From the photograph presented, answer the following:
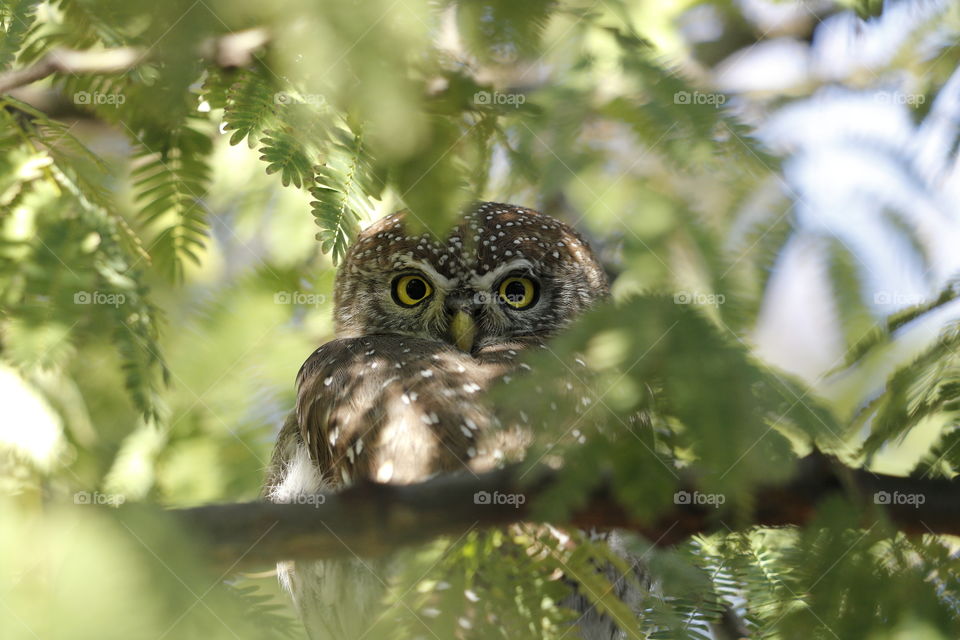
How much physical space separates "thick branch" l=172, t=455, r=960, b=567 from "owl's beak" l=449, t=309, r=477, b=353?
1358mm

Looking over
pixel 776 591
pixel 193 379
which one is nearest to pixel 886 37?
pixel 776 591

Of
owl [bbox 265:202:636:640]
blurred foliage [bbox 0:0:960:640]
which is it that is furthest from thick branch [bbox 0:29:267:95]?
owl [bbox 265:202:636:640]

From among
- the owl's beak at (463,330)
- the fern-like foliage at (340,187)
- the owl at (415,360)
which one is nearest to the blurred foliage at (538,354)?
the fern-like foliage at (340,187)

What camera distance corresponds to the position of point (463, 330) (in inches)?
105

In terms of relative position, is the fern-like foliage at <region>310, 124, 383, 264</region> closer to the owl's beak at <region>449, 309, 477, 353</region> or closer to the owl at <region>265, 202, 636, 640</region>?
the owl at <region>265, 202, 636, 640</region>

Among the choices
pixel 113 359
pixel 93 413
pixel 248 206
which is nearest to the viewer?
pixel 113 359

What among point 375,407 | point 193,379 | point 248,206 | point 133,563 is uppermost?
point 248,206

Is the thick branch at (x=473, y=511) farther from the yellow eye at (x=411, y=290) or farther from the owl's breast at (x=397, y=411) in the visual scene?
the yellow eye at (x=411, y=290)

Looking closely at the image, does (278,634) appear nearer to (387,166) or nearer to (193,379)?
(387,166)

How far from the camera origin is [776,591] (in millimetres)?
1348

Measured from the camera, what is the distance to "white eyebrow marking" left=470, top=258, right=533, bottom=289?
2736 mm

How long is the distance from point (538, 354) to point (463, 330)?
1661 millimetres

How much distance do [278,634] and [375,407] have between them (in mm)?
1119

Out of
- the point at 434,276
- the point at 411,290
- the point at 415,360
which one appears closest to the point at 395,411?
the point at 415,360
